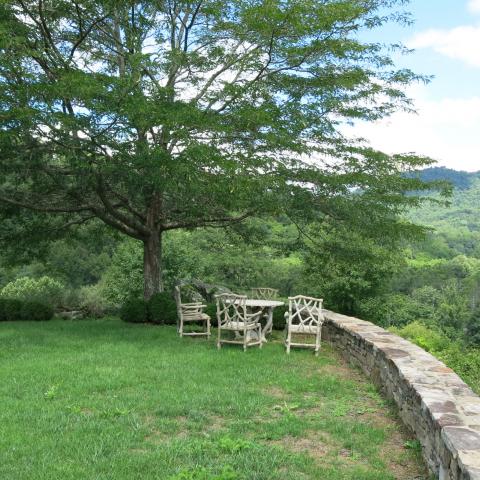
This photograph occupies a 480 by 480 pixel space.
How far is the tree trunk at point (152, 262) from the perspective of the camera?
12.2 metres

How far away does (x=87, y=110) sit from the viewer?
8.29m

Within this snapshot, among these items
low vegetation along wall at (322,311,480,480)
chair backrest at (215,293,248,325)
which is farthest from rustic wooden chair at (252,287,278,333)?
low vegetation along wall at (322,311,480,480)

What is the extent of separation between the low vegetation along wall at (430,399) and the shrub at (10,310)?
29.8 ft

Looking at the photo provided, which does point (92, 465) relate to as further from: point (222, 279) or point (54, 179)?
point (222, 279)

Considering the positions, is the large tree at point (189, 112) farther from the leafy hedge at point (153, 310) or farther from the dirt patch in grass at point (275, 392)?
the dirt patch in grass at point (275, 392)

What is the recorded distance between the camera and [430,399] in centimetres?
393

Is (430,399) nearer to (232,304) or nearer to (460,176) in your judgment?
(232,304)

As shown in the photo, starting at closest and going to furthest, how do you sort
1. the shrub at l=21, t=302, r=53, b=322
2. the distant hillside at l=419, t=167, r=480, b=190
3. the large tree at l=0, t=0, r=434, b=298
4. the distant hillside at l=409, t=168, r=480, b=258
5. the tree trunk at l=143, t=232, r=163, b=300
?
the large tree at l=0, t=0, r=434, b=298, the tree trunk at l=143, t=232, r=163, b=300, the shrub at l=21, t=302, r=53, b=322, the distant hillside at l=409, t=168, r=480, b=258, the distant hillside at l=419, t=167, r=480, b=190

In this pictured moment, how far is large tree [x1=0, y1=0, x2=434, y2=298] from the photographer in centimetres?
795

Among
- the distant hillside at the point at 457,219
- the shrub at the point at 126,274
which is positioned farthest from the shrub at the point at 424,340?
the distant hillside at the point at 457,219

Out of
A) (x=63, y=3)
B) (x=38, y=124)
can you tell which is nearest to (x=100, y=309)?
(x=38, y=124)

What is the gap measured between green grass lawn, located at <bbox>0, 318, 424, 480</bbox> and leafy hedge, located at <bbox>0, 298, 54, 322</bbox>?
5269 millimetres

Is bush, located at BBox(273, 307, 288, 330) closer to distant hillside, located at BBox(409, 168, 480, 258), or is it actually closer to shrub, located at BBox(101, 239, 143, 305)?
shrub, located at BBox(101, 239, 143, 305)

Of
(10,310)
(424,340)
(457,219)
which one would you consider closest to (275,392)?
(424,340)
